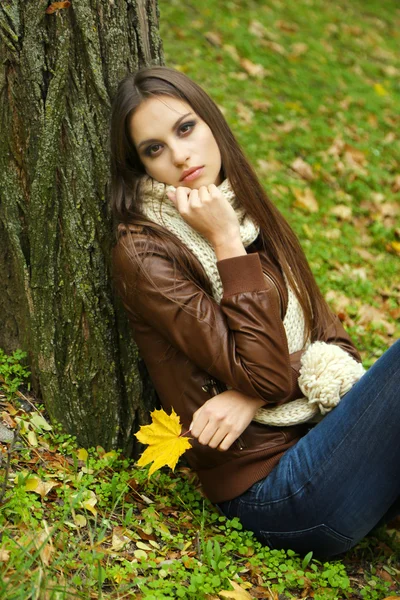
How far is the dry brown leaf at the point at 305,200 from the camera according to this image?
4.84m

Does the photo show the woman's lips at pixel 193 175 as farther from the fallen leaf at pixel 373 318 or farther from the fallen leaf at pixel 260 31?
the fallen leaf at pixel 260 31

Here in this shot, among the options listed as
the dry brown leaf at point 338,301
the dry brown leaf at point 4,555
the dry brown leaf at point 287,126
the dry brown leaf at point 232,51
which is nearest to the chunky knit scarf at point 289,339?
the dry brown leaf at point 4,555

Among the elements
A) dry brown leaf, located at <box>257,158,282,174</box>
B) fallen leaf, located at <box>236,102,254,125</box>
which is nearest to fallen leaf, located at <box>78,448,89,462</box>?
dry brown leaf, located at <box>257,158,282,174</box>

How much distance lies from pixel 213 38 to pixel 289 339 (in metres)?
4.61

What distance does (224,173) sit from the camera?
8.33 feet

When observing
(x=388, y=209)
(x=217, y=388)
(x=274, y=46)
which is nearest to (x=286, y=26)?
(x=274, y=46)

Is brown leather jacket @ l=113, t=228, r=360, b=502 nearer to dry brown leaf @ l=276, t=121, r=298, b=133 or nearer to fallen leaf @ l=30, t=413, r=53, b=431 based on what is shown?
fallen leaf @ l=30, t=413, r=53, b=431

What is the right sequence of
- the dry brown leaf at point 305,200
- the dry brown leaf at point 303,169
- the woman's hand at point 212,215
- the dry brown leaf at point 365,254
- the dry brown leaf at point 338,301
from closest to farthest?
the woman's hand at point 212,215, the dry brown leaf at point 338,301, the dry brown leaf at point 365,254, the dry brown leaf at point 305,200, the dry brown leaf at point 303,169

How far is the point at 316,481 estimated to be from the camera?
2.34 meters

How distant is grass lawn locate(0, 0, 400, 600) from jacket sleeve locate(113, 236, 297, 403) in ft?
1.93

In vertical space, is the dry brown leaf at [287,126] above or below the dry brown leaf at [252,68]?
below

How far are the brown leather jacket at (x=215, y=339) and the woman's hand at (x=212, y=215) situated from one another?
0.37 ft

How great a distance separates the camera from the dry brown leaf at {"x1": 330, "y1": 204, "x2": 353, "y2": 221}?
4910 mm

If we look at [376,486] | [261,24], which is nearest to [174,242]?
[376,486]
